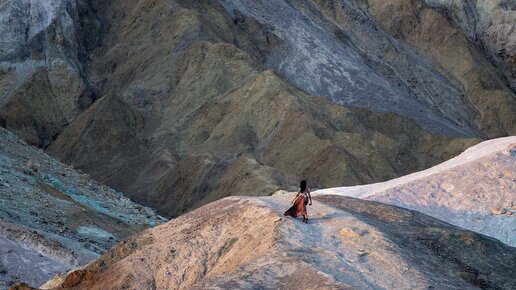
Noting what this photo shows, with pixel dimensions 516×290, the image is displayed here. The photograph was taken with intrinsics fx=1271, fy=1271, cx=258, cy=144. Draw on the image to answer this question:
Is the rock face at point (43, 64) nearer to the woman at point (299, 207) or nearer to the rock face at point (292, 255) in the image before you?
the rock face at point (292, 255)

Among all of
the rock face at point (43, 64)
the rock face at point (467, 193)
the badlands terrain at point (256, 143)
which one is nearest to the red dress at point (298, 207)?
the badlands terrain at point (256, 143)

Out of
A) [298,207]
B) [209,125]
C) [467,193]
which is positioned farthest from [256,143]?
[298,207]

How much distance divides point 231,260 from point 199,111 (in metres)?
42.3

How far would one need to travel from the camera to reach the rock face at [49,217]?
24703mm

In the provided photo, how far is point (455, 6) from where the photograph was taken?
8125 centimetres

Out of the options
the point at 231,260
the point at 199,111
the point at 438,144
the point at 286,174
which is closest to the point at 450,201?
the point at 231,260

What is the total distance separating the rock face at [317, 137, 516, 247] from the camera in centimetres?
2316

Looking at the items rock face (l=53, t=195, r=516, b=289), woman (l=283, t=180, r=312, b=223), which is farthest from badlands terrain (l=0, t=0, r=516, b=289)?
woman (l=283, t=180, r=312, b=223)

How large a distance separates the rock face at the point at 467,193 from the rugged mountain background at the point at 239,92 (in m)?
22.1

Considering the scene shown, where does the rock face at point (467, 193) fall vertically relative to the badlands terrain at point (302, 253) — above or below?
above

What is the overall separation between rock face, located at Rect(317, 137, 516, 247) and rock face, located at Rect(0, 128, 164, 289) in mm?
5794

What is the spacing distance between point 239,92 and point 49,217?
27.3 meters

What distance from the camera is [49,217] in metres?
33.5

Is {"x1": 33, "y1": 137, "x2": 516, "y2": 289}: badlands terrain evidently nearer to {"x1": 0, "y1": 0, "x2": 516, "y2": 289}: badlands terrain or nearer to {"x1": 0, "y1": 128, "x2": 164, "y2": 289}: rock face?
{"x1": 0, "y1": 0, "x2": 516, "y2": 289}: badlands terrain
